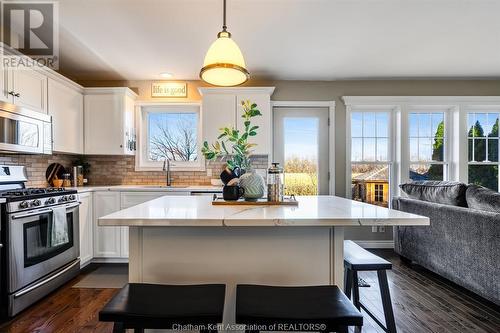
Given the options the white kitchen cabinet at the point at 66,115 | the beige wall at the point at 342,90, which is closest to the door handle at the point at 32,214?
the white kitchen cabinet at the point at 66,115

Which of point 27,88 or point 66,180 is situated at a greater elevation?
point 27,88

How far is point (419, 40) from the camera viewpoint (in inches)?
109

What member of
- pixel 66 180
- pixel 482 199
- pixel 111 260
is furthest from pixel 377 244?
pixel 66 180

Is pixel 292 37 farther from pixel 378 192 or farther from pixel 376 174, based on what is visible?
pixel 378 192

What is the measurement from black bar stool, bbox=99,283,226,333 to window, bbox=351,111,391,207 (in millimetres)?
3442

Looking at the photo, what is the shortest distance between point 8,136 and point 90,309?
1.60 metres

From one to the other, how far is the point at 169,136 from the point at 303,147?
6.50 feet

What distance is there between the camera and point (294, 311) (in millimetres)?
942

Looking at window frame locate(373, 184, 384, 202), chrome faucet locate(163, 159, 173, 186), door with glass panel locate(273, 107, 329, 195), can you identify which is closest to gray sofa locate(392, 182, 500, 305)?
window frame locate(373, 184, 384, 202)

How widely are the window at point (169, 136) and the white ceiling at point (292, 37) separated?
56cm

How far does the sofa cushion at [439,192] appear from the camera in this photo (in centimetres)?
251

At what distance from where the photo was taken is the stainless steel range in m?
2.02

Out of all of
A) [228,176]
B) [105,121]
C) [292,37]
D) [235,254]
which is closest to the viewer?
[235,254]

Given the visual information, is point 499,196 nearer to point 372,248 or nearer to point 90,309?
point 372,248
